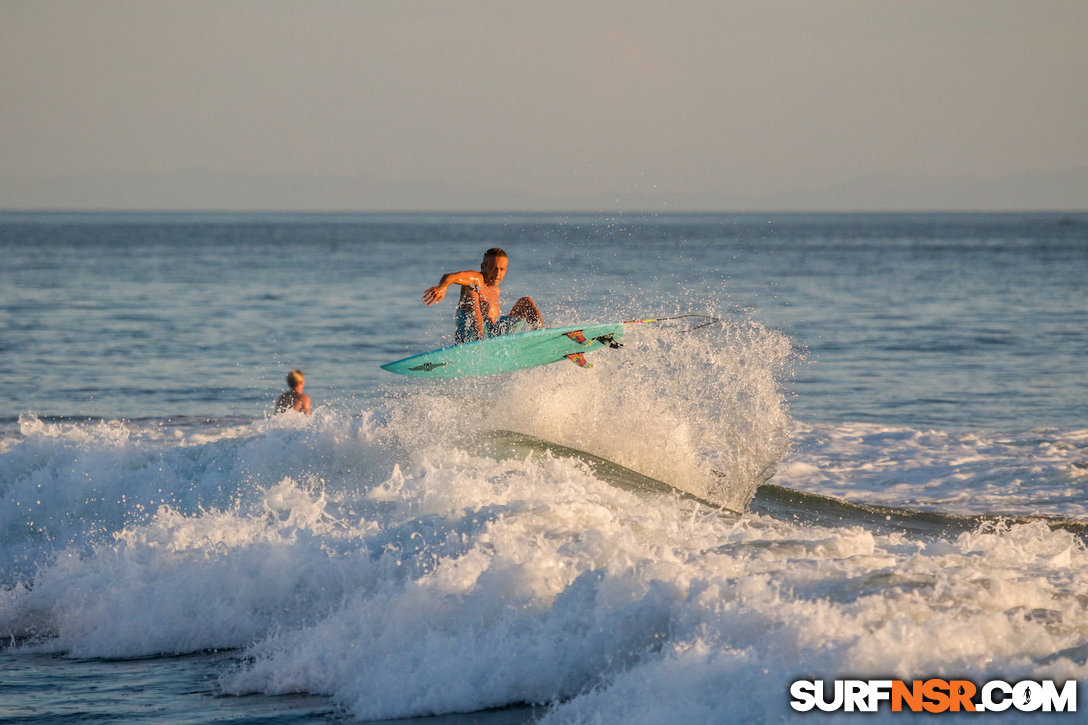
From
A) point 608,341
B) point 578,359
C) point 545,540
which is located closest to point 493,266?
point 578,359

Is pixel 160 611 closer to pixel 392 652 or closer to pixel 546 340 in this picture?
pixel 392 652

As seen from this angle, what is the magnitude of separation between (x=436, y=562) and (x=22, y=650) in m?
3.17

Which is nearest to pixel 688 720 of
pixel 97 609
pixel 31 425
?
pixel 97 609

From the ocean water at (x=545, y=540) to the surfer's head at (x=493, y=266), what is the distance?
121cm

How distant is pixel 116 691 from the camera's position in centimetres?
703

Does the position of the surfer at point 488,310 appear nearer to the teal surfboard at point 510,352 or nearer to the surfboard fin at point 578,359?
the teal surfboard at point 510,352

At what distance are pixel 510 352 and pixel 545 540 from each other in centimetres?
390

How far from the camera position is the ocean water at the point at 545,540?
629 centimetres

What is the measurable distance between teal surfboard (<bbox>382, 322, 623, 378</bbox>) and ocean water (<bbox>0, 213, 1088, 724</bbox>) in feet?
1.19

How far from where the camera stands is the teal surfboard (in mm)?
11219

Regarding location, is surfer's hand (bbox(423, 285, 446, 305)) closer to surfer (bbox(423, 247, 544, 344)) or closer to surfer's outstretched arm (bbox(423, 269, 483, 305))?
surfer's outstretched arm (bbox(423, 269, 483, 305))

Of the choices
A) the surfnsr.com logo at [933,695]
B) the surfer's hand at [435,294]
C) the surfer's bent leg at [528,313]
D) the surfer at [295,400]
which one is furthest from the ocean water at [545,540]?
the surfer at [295,400]

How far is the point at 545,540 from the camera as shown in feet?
25.5

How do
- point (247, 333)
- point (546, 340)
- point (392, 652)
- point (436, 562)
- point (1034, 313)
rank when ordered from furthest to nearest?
point (1034, 313) < point (247, 333) < point (546, 340) < point (436, 562) < point (392, 652)
